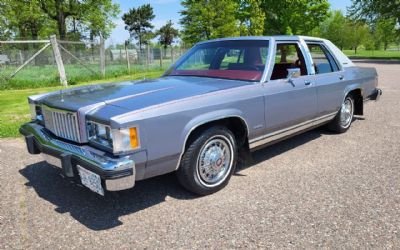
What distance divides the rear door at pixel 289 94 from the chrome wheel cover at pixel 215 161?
0.66 meters

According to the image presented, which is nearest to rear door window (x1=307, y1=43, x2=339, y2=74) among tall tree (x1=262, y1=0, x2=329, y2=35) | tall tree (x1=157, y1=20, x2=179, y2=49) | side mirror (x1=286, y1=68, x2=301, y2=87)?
side mirror (x1=286, y1=68, x2=301, y2=87)

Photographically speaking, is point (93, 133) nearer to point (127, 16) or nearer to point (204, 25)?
point (204, 25)

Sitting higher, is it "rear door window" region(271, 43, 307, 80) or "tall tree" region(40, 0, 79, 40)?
"tall tree" region(40, 0, 79, 40)

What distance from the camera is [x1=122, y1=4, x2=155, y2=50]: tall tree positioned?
8912 cm

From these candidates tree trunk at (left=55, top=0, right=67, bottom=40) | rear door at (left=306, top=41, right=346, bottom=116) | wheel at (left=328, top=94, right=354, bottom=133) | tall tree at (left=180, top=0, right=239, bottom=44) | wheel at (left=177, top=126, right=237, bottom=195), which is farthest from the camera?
tree trunk at (left=55, top=0, right=67, bottom=40)

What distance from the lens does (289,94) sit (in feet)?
14.5

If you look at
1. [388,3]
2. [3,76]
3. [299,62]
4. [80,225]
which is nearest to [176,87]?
[80,225]

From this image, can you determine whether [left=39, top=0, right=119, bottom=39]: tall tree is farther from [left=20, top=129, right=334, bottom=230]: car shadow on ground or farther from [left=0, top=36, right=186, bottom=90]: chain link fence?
[left=20, top=129, right=334, bottom=230]: car shadow on ground

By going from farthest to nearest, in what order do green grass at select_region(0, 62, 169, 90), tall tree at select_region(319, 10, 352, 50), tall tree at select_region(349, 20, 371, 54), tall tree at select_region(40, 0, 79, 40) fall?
tall tree at select_region(319, 10, 352, 50) < tall tree at select_region(349, 20, 371, 54) < tall tree at select_region(40, 0, 79, 40) < green grass at select_region(0, 62, 169, 90)

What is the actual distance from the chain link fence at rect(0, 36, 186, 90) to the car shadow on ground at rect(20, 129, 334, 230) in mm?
10656

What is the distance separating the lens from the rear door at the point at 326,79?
5098mm

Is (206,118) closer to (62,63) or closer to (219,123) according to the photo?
(219,123)

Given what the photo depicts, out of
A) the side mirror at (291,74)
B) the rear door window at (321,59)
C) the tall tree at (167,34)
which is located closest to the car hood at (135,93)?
the side mirror at (291,74)

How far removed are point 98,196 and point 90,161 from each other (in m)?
0.89
